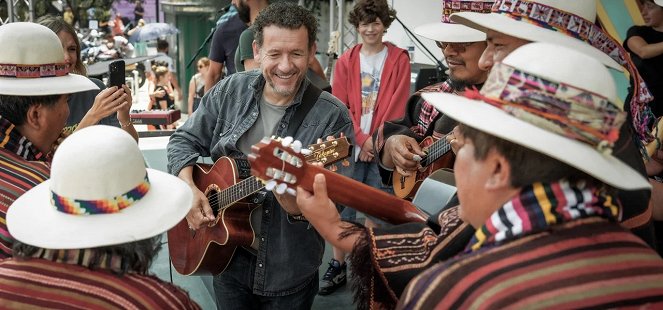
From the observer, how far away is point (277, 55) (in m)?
2.66

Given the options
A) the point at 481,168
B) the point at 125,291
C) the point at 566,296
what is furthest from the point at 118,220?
the point at 566,296

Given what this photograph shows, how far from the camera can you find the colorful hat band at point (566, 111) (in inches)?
57.2

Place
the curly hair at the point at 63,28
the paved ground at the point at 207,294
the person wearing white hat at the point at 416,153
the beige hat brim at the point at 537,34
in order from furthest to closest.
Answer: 1. the paved ground at the point at 207,294
2. the curly hair at the point at 63,28
3. the beige hat brim at the point at 537,34
4. the person wearing white hat at the point at 416,153

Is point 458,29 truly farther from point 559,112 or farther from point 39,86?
point 39,86

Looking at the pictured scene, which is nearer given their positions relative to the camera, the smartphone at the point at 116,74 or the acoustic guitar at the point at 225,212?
the acoustic guitar at the point at 225,212

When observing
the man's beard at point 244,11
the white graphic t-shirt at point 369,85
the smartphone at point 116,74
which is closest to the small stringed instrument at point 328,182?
the smartphone at point 116,74

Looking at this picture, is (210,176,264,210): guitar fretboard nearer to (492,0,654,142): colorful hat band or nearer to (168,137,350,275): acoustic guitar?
(168,137,350,275): acoustic guitar

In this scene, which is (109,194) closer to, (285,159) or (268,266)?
(285,159)

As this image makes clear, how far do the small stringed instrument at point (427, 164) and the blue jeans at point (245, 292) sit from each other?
0.82 m

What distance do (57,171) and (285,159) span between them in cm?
67

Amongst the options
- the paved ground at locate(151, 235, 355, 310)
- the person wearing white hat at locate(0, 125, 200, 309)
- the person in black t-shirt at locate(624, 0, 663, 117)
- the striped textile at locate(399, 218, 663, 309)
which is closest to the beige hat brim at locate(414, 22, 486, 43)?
the striped textile at locate(399, 218, 663, 309)

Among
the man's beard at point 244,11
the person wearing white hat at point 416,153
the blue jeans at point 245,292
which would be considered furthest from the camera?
the man's beard at point 244,11

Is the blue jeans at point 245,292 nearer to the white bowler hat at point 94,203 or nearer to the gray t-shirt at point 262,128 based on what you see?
the gray t-shirt at point 262,128

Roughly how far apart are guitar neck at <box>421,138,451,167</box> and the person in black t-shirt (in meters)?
2.83
